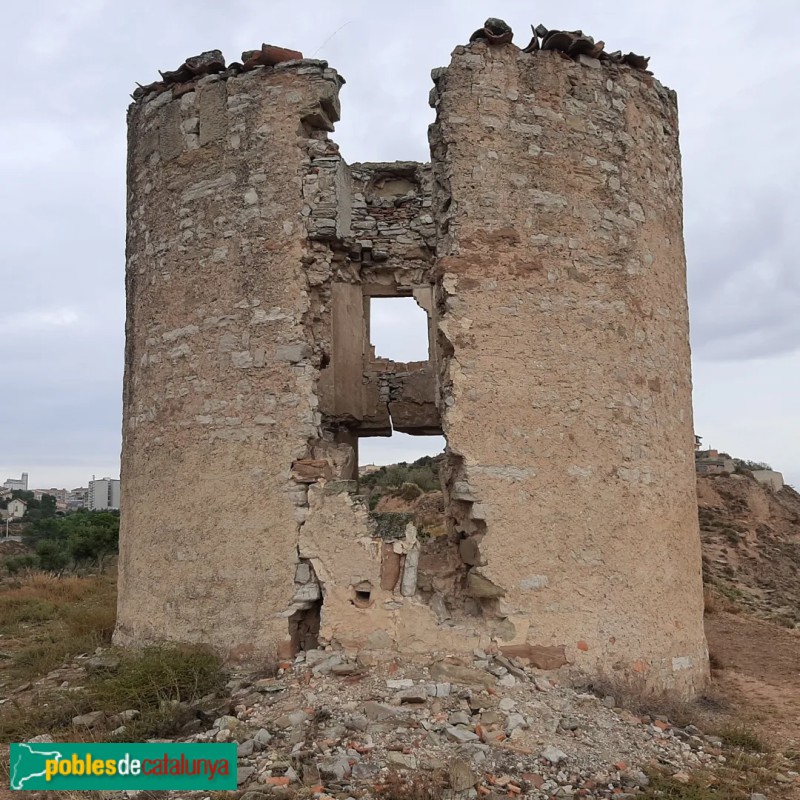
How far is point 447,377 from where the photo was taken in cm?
557

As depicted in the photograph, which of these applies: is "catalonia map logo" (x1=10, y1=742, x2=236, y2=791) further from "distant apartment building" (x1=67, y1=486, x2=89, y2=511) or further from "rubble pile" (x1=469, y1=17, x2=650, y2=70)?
"distant apartment building" (x1=67, y1=486, x2=89, y2=511)

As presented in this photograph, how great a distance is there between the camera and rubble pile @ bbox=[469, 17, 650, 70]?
19.2 feet

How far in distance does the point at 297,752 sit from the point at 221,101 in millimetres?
4894

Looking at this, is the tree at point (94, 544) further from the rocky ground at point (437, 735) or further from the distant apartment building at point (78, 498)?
the distant apartment building at point (78, 498)

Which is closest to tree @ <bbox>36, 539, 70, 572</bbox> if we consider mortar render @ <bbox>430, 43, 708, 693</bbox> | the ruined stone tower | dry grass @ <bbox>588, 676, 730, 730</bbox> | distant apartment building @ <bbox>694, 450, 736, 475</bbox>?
the ruined stone tower

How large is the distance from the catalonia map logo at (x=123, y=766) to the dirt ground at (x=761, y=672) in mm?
3692

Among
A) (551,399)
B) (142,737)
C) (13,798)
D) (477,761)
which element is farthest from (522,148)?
(13,798)

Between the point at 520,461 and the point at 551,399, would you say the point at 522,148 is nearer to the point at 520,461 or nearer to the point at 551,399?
the point at 551,399

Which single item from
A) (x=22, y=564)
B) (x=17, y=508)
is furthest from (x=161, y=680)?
(x=17, y=508)

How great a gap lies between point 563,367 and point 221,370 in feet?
8.52

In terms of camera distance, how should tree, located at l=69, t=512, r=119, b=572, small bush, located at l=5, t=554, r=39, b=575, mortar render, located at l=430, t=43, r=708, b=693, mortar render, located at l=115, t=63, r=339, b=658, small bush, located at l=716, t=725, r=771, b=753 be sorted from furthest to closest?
small bush, located at l=5, t=554, r=39, b=575 → tree, located at l=69, t=512, r=119, b=572 → mortar render, located at l=115, t=63, r=339, b=658 → mortar render, located at l=430, t=43, r=708, b=693 → small bush, located at l=716, t=725, r=771, b=753

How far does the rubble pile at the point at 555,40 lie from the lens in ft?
19.2

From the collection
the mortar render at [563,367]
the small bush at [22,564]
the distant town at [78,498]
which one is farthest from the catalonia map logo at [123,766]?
the distant town at [78,498]

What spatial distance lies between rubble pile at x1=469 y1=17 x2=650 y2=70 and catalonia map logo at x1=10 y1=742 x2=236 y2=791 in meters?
5.23
